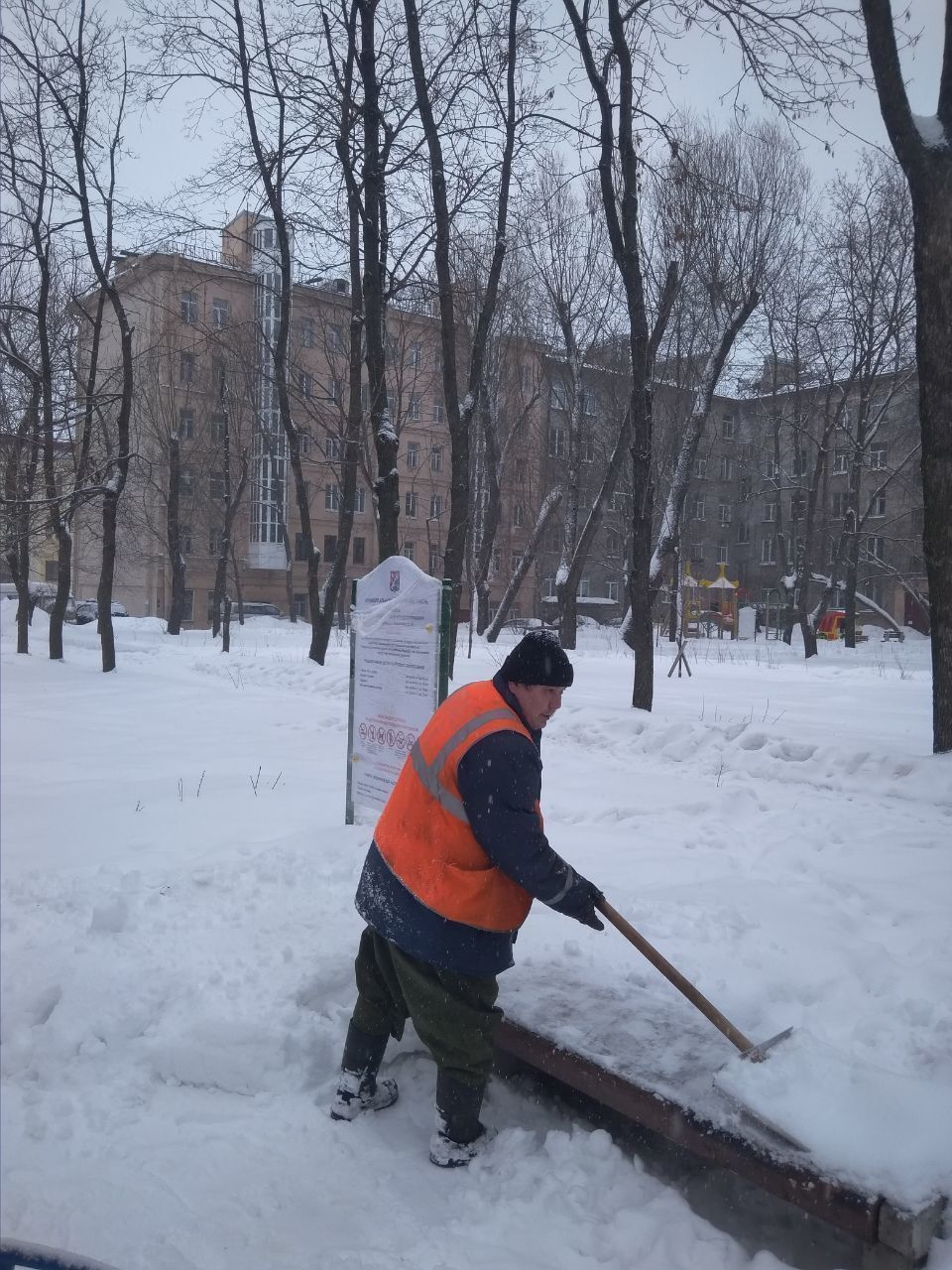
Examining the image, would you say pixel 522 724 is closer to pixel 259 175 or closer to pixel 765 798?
pixel 765 798

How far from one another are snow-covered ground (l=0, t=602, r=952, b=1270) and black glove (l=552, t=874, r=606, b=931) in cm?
59

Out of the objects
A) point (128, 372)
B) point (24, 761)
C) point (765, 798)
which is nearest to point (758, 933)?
point (765, 798)

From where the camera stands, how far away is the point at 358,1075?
12.3 feet

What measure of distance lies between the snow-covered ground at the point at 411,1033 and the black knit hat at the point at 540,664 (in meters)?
1.30

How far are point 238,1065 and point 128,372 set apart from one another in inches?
620

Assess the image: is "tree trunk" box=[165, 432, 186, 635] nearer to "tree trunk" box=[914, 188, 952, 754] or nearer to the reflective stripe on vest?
"tree trunk" box=[914, 188, 952, 754]

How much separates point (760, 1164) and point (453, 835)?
126 cm

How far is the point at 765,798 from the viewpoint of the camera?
7805 mm

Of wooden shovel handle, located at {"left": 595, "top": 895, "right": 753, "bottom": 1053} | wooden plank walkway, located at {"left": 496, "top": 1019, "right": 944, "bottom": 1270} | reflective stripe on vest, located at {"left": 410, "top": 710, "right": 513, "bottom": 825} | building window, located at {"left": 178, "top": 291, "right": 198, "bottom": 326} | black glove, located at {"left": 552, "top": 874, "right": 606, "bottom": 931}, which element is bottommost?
wooden plank walkway, located at {"left": 496, "top": 1019, "right": 944, "bottom": 1270}

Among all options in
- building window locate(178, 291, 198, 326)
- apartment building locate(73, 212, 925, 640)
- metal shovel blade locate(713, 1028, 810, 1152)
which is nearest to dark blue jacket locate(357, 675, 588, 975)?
metal shovel blade locate(713, 1028, 810, 1152)

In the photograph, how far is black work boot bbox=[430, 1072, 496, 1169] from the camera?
3.46 meters

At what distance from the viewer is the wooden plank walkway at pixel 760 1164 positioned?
269cm

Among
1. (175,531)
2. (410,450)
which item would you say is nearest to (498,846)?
(175,531)

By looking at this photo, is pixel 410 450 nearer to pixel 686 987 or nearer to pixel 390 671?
pixel 390 671
